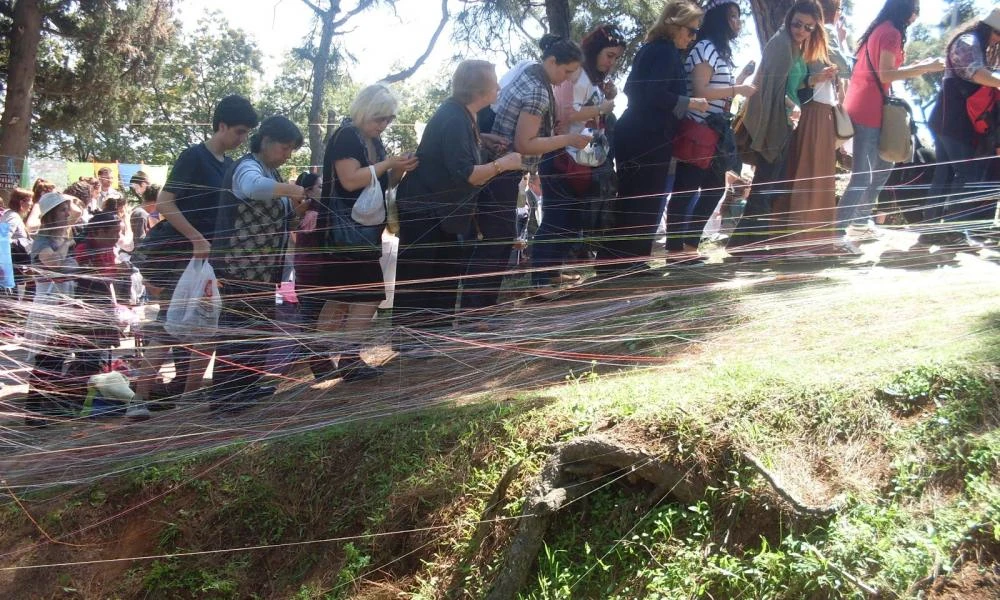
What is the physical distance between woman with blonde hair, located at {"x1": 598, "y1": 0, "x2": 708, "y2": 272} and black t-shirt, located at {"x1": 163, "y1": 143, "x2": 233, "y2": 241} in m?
2.51

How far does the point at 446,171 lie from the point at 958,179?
383 cm

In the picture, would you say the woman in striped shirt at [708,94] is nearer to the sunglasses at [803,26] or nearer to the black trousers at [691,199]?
the black trousers at [691,199]

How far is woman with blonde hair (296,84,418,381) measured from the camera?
4582mm

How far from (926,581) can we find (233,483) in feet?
10.8


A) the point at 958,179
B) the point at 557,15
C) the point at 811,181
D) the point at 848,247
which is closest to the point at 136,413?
the point at 811,181

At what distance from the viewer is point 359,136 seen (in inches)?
182

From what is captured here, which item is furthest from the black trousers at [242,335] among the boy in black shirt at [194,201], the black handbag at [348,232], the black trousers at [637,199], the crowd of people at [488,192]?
the black trousers at [637,199]

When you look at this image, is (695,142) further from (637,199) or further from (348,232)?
(348,232)

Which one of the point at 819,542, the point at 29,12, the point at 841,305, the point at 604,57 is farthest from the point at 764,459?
the point at 29,12

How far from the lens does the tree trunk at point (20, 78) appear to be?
1448 cm

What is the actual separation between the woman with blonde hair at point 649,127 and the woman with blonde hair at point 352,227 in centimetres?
158

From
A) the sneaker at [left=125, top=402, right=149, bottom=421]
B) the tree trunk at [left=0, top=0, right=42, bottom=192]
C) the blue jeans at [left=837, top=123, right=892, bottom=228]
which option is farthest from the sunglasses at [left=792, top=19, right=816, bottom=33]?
the tree trunk at [left=0, top=0, right=42, bottom=192]

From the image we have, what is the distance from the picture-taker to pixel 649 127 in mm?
5305

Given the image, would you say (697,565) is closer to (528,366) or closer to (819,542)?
(819,542)
